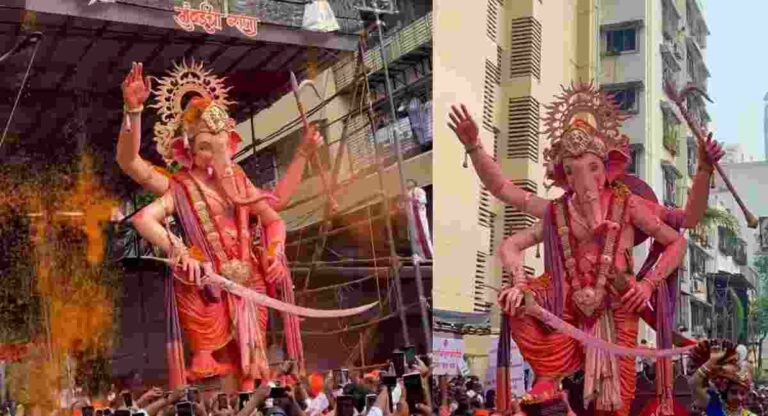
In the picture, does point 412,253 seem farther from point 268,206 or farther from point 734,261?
point 734,261

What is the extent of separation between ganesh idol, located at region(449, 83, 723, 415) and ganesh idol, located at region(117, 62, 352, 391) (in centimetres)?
115

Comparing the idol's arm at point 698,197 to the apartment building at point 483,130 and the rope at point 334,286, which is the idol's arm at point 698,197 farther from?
the rope at point 334,286

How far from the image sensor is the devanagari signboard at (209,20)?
652cm

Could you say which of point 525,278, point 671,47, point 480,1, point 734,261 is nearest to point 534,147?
point 480,1

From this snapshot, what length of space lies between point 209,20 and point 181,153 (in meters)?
0.77

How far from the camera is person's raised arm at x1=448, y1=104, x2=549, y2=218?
21.2 ft

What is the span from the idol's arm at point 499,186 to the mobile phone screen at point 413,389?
4.61 ft

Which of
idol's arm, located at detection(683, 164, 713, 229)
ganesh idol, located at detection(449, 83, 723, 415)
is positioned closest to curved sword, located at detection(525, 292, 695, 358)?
ganesh idol, located at detection(449, 83, 723, 415)

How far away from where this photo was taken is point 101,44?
6.25 metres

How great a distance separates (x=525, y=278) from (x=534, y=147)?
2336mm

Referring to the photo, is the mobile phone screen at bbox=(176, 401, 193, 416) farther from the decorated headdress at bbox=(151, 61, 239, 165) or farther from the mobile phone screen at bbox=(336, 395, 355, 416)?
the decorated headdress at bbox=(151, 61, 239, 165)

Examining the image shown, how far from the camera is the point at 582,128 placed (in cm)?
655

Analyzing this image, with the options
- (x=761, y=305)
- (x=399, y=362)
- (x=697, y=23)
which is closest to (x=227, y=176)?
(x=399, y=362)

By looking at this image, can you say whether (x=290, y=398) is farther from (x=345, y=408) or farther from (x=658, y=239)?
(x=658, y=239)
